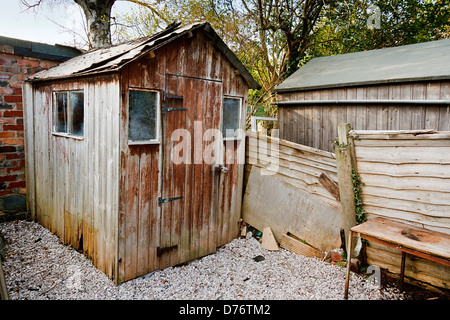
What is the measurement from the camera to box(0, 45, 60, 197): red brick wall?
227 inches

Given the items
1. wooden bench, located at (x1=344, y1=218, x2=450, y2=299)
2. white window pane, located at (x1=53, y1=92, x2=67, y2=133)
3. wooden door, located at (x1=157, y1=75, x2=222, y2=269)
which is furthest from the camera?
white window pane, located at (x1=53, y1=92, x2=67, y2=133)

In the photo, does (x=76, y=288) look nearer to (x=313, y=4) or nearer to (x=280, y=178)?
(x=280, y=178)

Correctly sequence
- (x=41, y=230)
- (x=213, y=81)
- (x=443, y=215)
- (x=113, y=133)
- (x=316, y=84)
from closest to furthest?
(x=443, y=215), (x=113, y=133), (x=213, y=81), (x=41, y=230), (x=316, y=84)

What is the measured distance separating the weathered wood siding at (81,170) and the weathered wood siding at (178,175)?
0.72 feet

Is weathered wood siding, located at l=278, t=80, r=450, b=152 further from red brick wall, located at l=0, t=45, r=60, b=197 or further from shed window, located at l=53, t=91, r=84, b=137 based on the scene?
red brick wall, located at l=0, t=45, r=60, b=197

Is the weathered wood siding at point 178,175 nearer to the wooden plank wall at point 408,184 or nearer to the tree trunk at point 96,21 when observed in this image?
the wooden plank wall at point 408,184

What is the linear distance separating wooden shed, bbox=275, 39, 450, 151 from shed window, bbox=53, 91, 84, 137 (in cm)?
457

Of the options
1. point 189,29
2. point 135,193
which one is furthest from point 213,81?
point 135,193

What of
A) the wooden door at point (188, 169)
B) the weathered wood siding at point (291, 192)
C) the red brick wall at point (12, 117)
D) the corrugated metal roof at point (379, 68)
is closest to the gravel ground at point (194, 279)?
the wooden door at point (188, 169)

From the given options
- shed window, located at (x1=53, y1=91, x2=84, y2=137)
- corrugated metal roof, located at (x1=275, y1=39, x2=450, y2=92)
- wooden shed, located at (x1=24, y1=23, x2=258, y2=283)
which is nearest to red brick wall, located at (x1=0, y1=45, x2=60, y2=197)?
wooden shed, located at (x1=24, y1=23, x2=258, y2=283)

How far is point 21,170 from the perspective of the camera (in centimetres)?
614

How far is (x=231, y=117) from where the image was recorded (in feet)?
18.0

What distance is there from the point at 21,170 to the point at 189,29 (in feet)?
14.8

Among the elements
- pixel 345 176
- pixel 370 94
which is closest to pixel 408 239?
pixel 345 176
